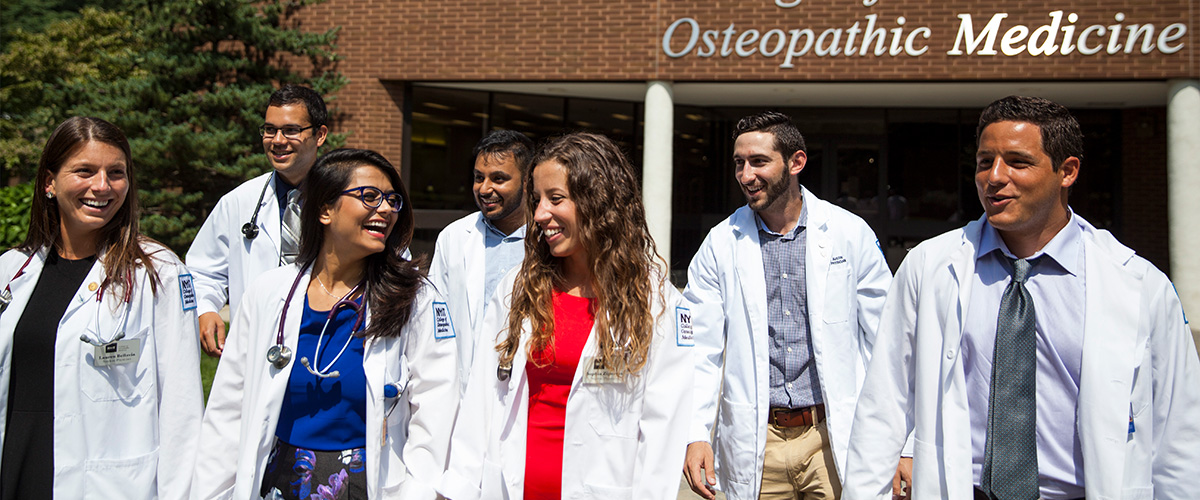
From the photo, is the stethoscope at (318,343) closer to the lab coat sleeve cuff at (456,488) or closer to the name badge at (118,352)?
the lab coat sleeve cuff at (456,488)

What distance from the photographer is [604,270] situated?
107 inches

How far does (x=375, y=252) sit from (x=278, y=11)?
11821mm

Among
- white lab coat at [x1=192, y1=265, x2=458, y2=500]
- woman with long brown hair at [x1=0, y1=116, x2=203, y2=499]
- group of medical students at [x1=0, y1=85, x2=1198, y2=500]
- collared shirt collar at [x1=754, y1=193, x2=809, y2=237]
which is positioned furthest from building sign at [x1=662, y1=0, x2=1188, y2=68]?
white lab coat at [x1=192, y1=265, x2=458, y2=500]

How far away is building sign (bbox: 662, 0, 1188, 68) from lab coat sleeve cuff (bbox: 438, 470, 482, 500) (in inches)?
445

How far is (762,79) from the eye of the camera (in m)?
13.0

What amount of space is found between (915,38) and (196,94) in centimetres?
1099

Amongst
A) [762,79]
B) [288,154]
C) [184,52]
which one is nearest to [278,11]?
[184,52]

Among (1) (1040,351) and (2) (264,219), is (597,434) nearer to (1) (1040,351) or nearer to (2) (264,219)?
(1) (1040,351)

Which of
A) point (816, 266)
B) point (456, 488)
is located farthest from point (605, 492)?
point (816, 266)

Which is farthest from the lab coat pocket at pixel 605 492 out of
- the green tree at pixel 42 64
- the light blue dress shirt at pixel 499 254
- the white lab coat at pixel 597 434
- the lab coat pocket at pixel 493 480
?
the green tree at pixel 42 64

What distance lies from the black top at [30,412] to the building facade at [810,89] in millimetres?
10926

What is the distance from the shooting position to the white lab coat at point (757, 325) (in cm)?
354

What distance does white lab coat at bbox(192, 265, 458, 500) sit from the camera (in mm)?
2555

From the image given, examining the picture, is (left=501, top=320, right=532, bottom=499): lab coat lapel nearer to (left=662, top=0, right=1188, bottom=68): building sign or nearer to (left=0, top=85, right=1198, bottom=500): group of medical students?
(left=0, top=85, right=1198, bottom=500): group of medical students
